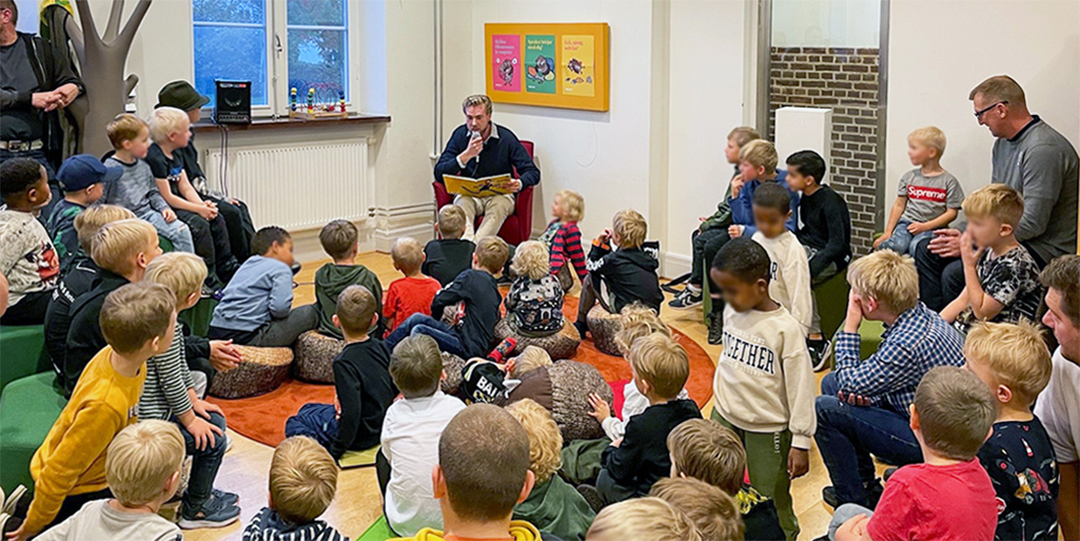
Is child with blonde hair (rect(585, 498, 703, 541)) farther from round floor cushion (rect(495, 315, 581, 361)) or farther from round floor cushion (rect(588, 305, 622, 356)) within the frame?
round floor cushion (rect(588, 305, 622, 356))

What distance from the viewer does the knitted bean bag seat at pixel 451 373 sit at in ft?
15.9

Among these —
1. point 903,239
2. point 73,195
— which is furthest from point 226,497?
point 903,239

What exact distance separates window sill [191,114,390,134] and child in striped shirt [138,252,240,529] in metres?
3.44

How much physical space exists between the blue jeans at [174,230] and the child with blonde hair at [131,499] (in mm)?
3148

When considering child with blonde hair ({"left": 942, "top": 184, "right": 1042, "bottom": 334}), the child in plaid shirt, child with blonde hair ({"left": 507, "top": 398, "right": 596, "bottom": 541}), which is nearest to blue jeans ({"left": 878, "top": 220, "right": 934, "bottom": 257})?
child with blonde hair ({"left": 942, "top": 184, "right": 1042, "bottom": 334})

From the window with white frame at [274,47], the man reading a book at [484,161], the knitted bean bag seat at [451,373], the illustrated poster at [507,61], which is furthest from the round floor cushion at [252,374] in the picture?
the illustrated poster at [507,61]

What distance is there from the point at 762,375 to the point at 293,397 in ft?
8.56

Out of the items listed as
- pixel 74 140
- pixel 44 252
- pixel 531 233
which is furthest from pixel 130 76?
pixel 531 233

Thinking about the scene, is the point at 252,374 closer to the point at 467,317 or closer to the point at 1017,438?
the point at 467,317

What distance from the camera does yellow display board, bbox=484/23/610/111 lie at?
305 inches

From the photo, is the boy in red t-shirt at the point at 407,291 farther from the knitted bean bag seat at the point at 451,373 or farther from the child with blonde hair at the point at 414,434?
the child with blonde hair at the point at 414,434

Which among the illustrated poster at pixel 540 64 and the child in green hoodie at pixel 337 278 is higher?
the illustrated poster at pixel 540 64

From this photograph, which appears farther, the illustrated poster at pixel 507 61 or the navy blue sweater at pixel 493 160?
the illustrated poster at pixel 507 61

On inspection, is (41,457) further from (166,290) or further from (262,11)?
(262,11)
